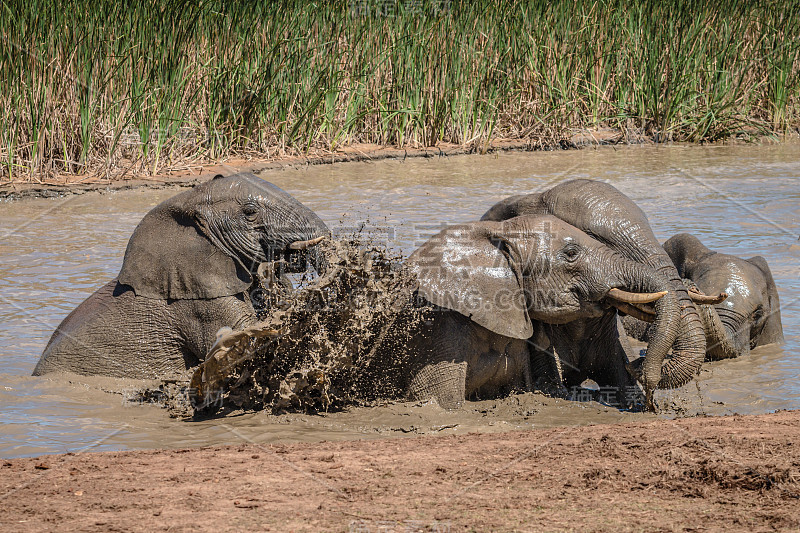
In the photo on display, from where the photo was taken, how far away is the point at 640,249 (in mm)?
6078

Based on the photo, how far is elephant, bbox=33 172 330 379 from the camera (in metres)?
6.36

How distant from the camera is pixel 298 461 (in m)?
4.84

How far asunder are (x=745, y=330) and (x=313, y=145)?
888cm

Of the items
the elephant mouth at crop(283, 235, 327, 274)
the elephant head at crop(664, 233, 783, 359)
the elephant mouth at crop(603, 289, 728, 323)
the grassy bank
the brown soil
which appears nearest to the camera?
the brown soil

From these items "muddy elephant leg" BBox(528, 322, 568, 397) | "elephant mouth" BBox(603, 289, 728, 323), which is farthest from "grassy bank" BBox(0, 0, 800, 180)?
"elephant mouth" BBox(603, 289, 728, 323)

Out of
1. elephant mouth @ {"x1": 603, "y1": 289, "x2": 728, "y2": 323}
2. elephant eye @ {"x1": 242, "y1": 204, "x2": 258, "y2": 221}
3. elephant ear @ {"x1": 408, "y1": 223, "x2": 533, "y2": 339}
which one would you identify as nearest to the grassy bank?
elephant eye @ {"x1": 242, "y1": 204, "x2": 258, "y2": 221}

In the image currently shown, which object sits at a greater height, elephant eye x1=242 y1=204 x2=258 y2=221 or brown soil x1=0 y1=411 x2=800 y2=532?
elephant eye x1=242 y1=204 x2=258 y2=221

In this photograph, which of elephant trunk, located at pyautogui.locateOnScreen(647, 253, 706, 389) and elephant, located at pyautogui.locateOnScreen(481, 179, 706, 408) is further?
elephant trunk, located at pyautogui.locateOnScreen(647, 253, 706, 389)

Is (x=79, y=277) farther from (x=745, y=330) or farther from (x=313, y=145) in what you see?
(x=313, y=145)

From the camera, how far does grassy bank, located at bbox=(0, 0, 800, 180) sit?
13.0 meters

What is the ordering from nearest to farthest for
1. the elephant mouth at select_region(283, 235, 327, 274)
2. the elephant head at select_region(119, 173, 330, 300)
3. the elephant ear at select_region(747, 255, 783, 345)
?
the elephant mouth at select_region(283, 235, 327, 274) < the elephant head at select_region(119, 173, 330, 300) < the elephant ear at select_region(747, 255, 783, 345)

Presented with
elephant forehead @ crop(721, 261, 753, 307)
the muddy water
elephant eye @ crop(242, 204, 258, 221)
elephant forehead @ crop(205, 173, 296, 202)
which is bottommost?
the muddy water

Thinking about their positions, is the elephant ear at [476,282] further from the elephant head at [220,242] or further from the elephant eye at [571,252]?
the elephant head at [220,242]

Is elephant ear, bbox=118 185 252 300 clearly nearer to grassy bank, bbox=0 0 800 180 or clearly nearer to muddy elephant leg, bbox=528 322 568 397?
muddy elephant leg, bbox=528 322 568 397
